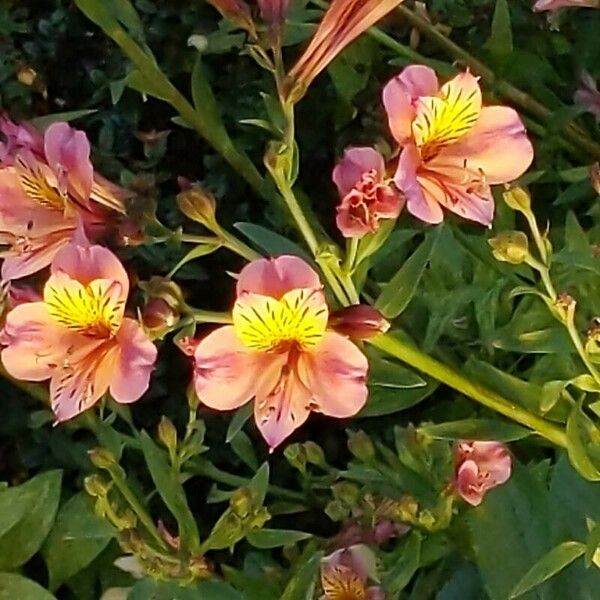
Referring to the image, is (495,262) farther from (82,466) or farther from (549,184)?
(82,466)

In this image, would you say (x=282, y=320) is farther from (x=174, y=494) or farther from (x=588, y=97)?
(x=588, y=97)

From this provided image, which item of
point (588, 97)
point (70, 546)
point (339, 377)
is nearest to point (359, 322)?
point (339, 377)

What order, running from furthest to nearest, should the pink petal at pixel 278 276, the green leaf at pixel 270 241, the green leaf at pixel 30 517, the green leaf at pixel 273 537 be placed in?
the green leaf at pixel 30 517
the green leaf at pixel 273 537
the green leaf at pixel 270 241
the pink petal at pixel 278 276

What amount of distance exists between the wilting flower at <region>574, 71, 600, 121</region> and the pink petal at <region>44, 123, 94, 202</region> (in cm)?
41

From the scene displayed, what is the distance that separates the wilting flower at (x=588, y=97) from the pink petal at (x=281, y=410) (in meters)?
0.37

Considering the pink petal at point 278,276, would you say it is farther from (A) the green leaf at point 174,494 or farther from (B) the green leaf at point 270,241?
(A) the green leaf at point 174,494

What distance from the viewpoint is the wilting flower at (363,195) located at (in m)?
0.56

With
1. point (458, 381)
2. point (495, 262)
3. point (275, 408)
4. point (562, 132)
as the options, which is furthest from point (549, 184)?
point (275, 408)

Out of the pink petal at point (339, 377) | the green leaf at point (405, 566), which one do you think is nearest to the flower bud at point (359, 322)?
the pink petal at point (339, 377)

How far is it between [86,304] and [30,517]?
370 millimetres

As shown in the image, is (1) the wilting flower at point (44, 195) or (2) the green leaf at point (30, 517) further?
(2) the green leaf at point (30, 517)

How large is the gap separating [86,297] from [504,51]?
1.47 feet

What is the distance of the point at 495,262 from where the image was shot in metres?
0.77

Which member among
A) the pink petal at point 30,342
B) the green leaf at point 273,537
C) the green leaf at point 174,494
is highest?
the pink petal at point 30,342
